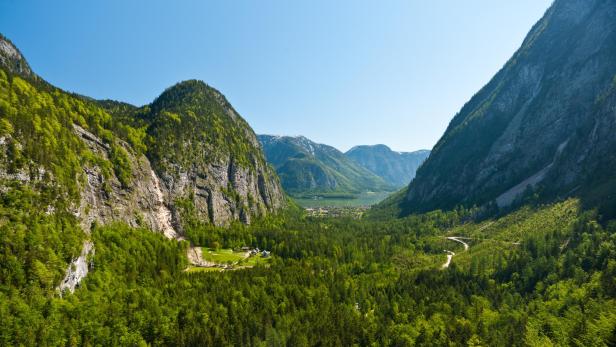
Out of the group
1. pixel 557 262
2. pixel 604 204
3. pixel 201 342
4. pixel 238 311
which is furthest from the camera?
pixel 604 204

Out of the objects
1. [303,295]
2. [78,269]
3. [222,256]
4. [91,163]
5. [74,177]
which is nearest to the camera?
[78,269]

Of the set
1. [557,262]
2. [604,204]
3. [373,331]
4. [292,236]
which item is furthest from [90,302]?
[604,204]

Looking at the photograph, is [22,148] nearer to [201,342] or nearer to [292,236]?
[201,342]

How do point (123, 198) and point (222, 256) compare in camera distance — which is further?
point (222, 256)

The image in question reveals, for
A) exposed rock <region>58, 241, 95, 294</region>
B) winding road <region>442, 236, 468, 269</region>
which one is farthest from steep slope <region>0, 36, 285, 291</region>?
winding road <region>442, 236, 468, 269</region>

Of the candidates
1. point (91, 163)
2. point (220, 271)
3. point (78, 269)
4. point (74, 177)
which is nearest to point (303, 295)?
point (220, 271)

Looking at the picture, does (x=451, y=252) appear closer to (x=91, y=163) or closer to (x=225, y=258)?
(x=225, y=258)

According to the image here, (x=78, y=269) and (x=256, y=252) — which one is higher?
(x=78, y=269)

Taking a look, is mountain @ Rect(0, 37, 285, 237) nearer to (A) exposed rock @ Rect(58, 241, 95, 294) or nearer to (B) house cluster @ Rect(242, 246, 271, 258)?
(A) exposed rock @ Rect(58, 241, 95, 294)

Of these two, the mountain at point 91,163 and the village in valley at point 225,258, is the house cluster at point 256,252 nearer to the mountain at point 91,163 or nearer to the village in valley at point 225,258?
the village in valley at point 225,258

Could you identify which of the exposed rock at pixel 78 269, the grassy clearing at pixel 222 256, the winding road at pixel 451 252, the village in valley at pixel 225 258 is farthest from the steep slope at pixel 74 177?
the winding road at pixel 451 252

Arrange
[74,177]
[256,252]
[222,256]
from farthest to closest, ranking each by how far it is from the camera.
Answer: [256,252] → [222,256] → [74,177]
